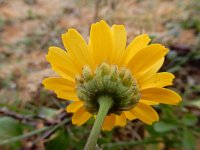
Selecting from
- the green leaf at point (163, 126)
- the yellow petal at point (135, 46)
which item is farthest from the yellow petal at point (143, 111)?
the green leaf at point (163, 126)

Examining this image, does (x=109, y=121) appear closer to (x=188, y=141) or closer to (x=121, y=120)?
(x=121, y=120)

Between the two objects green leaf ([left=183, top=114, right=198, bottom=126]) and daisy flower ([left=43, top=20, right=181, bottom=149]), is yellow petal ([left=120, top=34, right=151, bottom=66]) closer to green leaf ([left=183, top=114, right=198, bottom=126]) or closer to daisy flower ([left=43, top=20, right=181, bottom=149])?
daisy flower ([left=43, top=20, right=181, bottom=149])

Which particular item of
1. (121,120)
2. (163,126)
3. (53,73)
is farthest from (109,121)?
(53,73)

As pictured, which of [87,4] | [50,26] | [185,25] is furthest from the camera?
[87,4]

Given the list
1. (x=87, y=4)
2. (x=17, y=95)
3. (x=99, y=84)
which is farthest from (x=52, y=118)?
(x=87, y=4)

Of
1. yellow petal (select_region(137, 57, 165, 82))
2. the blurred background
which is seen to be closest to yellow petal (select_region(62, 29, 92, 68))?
yellow petal (select_region(137, 57, 165, 82))

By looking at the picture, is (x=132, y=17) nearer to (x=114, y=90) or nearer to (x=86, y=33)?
(x=86, y=33)
